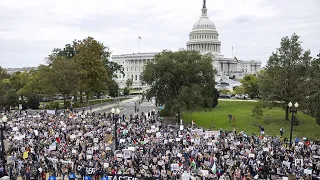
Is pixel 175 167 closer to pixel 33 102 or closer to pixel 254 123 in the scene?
pixel 254 123

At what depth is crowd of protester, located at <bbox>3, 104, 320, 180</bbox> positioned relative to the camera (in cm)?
1739

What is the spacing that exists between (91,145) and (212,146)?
929 centimetres

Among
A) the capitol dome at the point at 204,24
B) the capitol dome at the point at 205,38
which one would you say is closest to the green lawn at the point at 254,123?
the capitol dome at the point at 205,38

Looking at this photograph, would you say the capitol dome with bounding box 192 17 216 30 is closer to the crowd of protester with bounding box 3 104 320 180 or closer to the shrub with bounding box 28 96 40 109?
the shrub with bounding box 28 96 40 109

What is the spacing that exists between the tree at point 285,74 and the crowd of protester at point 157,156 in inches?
505

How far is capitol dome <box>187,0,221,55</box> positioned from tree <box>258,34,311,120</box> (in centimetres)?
11005

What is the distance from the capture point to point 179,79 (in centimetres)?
3716

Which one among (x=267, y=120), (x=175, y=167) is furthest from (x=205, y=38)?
(x=175, y=167)

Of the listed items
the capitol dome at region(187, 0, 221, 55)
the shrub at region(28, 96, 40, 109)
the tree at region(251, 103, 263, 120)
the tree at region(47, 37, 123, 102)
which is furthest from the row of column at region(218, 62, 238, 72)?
the shrub at region(28, 96, 40, 109)

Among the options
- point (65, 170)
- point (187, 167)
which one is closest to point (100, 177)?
point (65, 170)

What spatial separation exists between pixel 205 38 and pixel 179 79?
387 feet

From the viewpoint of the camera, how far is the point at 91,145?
23.1 m

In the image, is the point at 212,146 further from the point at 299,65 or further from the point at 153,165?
the point at 299,65

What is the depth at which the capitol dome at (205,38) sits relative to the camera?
14962cm
